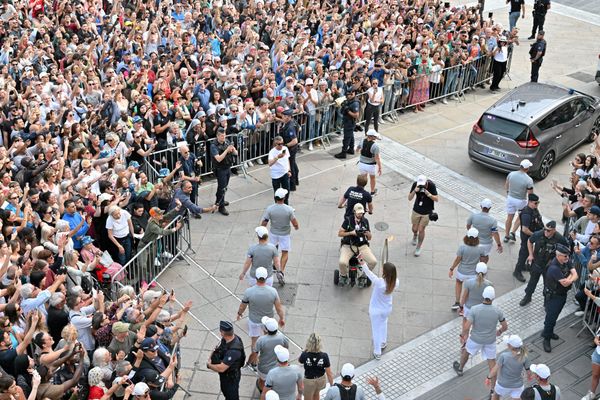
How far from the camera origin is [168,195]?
13641 millimetres

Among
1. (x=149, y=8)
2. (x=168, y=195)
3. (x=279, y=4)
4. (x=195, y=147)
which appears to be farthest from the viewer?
(x=279, y=4)

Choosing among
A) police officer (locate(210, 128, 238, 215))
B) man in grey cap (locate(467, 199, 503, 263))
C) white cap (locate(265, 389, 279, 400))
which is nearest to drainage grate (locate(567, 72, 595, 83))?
man in grey cap (locate(467, 199, 503, 263))

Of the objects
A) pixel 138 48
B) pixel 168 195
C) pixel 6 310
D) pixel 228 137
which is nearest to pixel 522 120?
pixel 228 137

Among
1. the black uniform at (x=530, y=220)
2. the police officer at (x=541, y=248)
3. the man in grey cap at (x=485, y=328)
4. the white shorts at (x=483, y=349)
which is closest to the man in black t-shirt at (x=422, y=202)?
the black uniform at (x=530, y=220)

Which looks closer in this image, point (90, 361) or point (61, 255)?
point (90, 361)

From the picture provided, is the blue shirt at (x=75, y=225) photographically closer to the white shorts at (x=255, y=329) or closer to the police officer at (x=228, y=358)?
the white shorts at (x=255, y=329)

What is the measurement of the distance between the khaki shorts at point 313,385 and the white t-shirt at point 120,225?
414 cm

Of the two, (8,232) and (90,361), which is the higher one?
(8,232)

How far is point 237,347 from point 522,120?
9.40 meters

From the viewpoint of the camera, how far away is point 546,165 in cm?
1700

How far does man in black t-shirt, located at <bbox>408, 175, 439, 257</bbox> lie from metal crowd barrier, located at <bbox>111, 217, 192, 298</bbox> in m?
4.02

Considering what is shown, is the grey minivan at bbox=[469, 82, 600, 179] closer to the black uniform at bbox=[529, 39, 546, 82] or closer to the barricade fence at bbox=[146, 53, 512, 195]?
the barricade fence at bbox=[146, 53, 512, 195]

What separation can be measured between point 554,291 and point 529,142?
18.4ft

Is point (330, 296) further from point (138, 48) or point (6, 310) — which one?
point (138, 48)
